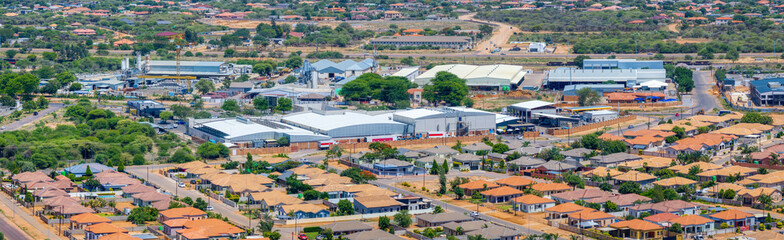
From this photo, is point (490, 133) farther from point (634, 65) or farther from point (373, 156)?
point (634, 65)

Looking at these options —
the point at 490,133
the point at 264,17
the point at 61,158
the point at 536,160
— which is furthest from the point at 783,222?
the point at 264,17

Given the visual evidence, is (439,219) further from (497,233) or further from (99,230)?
(99,230)

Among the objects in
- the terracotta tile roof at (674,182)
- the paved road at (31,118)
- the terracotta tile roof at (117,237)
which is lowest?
the paved road at (31,118)

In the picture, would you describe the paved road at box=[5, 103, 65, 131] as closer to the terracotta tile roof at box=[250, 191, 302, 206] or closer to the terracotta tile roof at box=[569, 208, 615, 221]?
the terracotta tile roof at box=[250, 191, 302, 206]

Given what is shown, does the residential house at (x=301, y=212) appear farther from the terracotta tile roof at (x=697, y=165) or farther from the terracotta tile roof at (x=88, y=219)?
the terracotta tile roof at (x=697, y=165)

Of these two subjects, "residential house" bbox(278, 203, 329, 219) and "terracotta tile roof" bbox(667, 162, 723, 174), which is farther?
"terracotta tile roof" bbox(667, 162, 723, 174)

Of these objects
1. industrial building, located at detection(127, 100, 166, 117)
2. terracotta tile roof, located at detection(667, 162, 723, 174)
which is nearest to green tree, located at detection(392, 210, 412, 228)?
terracotta tile roof, located at detection(667, 162, 723, 174)

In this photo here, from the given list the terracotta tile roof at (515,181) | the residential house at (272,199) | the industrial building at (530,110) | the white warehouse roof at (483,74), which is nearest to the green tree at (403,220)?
the residential house at (272,199)
